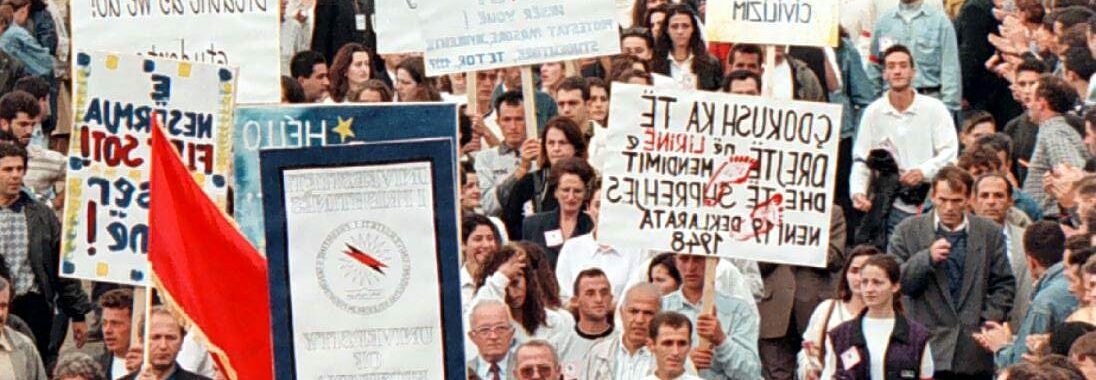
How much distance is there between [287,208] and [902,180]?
28.0ft

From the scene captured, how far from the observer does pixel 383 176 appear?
1081cm

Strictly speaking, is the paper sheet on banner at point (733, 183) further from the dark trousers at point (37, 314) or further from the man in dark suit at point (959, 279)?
the dark trousers at point (37, 314)

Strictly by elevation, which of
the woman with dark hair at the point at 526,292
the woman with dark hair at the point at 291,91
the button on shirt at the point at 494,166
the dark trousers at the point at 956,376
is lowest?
the dark trousers at the point at 956,376

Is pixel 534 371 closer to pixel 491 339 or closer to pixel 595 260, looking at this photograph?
pixel 491 339

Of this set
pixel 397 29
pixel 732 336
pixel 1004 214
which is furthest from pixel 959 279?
pixel 397 29

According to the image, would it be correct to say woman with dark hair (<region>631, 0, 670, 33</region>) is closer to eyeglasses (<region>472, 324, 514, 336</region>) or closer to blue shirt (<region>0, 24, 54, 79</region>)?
blue shirt (<region>0, 24, 54, 79</region>)

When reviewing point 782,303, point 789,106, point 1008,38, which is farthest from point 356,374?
point 1008,38

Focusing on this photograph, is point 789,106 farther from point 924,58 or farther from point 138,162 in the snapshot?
point 924,58

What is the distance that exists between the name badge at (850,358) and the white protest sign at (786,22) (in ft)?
13.7

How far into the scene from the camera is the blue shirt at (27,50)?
75.3 ft

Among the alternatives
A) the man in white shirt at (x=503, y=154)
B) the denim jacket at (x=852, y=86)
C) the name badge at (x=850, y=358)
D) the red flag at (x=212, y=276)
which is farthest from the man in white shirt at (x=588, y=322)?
the denim jacket at (x=852, y=86)

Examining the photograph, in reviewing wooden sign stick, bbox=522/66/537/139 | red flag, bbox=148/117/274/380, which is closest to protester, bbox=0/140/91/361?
wooden sign stick, bbox=522/66/537/139

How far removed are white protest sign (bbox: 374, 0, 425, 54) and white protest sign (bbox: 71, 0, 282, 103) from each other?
186 inches

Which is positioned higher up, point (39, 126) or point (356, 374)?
point (39, 126)
